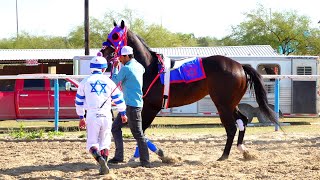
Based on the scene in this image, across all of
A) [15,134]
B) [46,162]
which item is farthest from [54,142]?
[46,162]

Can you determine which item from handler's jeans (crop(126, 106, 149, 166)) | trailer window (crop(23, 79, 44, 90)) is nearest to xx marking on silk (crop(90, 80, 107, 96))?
handler's jeans (crop(126, 106, 149, 166))

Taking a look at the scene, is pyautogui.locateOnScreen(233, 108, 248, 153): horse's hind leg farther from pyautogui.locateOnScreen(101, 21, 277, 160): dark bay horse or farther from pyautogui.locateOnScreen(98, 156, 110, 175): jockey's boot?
pyautogui.locateOnScreen(98, 156, 110, 175): jockey's boot

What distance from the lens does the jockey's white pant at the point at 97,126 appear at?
25.6 ft

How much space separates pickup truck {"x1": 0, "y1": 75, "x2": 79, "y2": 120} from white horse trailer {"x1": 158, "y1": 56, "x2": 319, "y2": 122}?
3118 millimetres

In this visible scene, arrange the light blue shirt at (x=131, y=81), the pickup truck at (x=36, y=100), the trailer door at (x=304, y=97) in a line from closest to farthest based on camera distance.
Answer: the light blue shirt at (x=131, y=81), the pickup truck at (x=36, y=100), the trailer door at (x=304, y=97)

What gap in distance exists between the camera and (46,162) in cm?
929

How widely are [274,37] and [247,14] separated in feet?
9.44

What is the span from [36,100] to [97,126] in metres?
9.68

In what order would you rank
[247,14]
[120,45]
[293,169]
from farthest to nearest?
[247,14] < [120,45] < [293,169]

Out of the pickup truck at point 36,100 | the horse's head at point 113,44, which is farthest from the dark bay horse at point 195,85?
the pickup truck at point 36,100

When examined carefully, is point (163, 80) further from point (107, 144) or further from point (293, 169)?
point (293, 169)

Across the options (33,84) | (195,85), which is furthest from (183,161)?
(33,84)

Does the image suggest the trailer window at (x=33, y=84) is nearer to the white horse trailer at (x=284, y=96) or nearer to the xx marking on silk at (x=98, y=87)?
the white horse trailer at (x=284, y=96)

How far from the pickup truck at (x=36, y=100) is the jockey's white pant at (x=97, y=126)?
9.05 m
